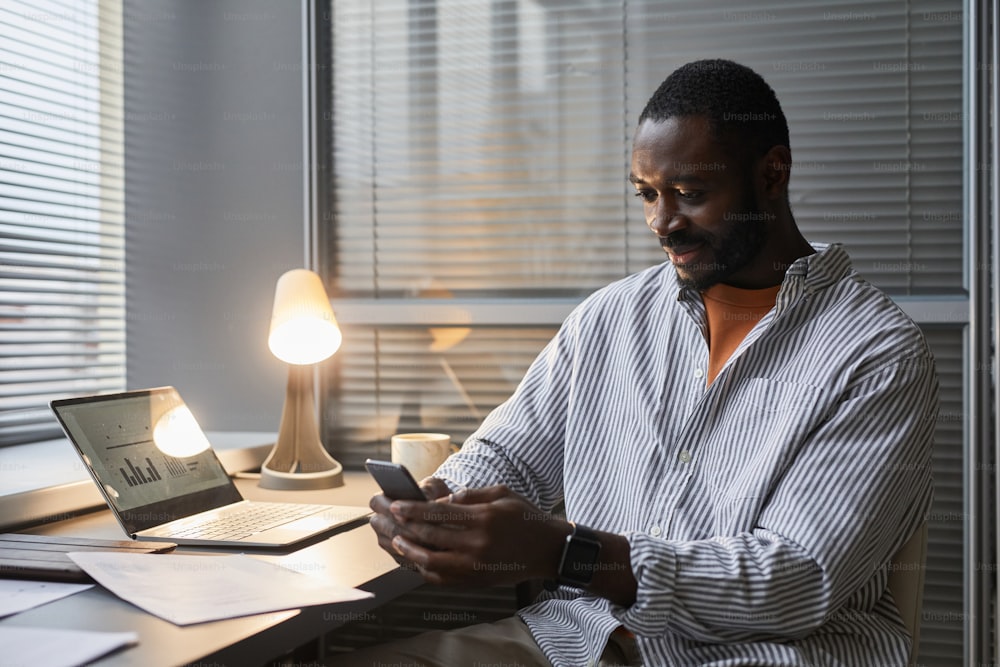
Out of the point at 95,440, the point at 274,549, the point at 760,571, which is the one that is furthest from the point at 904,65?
the point at 95,440

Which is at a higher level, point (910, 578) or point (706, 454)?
point (706, 454)

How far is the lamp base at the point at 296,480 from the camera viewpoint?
1.94 m

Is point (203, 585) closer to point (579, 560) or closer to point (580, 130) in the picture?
point (579, 560)

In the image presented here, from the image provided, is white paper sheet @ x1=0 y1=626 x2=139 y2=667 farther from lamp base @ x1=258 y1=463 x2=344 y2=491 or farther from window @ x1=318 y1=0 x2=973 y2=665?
window @ x1=318 y1=0 x2=973 y2=665

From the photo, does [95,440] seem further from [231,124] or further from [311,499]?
[231,124]

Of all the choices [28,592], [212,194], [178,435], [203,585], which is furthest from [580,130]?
[28,592]

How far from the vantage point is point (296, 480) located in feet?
6.38

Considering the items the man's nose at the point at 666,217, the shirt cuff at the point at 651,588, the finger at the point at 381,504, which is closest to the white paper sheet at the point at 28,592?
the finger at the point at 381,504

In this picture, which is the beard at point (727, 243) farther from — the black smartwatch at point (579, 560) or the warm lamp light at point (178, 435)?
the warm lamp light at point (178, 435)

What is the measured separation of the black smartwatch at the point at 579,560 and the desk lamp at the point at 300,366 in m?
0.90

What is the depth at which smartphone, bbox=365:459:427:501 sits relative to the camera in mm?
1204

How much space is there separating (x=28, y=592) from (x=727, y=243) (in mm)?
1148

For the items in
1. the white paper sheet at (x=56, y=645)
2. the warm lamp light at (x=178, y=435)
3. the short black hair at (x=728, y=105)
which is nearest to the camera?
the white paper sheet at (x=56, y=645)

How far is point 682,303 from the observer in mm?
1556
